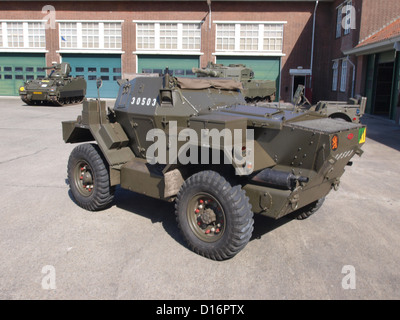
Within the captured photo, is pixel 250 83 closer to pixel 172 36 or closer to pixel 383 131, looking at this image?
pixel 383 131

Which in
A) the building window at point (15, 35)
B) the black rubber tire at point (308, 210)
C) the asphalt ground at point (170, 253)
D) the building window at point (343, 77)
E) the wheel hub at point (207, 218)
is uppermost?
the building window at point (15, 35)

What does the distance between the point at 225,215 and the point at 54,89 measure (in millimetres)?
19609

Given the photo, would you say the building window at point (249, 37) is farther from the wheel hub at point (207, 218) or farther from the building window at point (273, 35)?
the wheel hub at point (207, 218)

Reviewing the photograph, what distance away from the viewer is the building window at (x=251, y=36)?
2752cm

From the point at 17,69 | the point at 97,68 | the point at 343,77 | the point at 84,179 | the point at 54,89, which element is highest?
the point at 97,68

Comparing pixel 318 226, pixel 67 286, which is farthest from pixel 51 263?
pixel 318 226

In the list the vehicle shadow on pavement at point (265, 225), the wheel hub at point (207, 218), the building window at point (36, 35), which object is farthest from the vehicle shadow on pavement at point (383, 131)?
the building window at point (36, 35)

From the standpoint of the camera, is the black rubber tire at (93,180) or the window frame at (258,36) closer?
the black rubber tire at (93,180)

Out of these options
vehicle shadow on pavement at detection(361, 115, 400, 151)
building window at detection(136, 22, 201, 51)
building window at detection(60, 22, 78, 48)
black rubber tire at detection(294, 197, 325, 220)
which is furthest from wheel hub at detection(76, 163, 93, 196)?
building window at detection(60, 22, 78, 48)

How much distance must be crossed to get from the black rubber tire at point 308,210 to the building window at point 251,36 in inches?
915

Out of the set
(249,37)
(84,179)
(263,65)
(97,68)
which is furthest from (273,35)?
(84,179)

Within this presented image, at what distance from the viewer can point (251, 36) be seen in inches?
1085

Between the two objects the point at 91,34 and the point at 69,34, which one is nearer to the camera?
the point at 91,34
